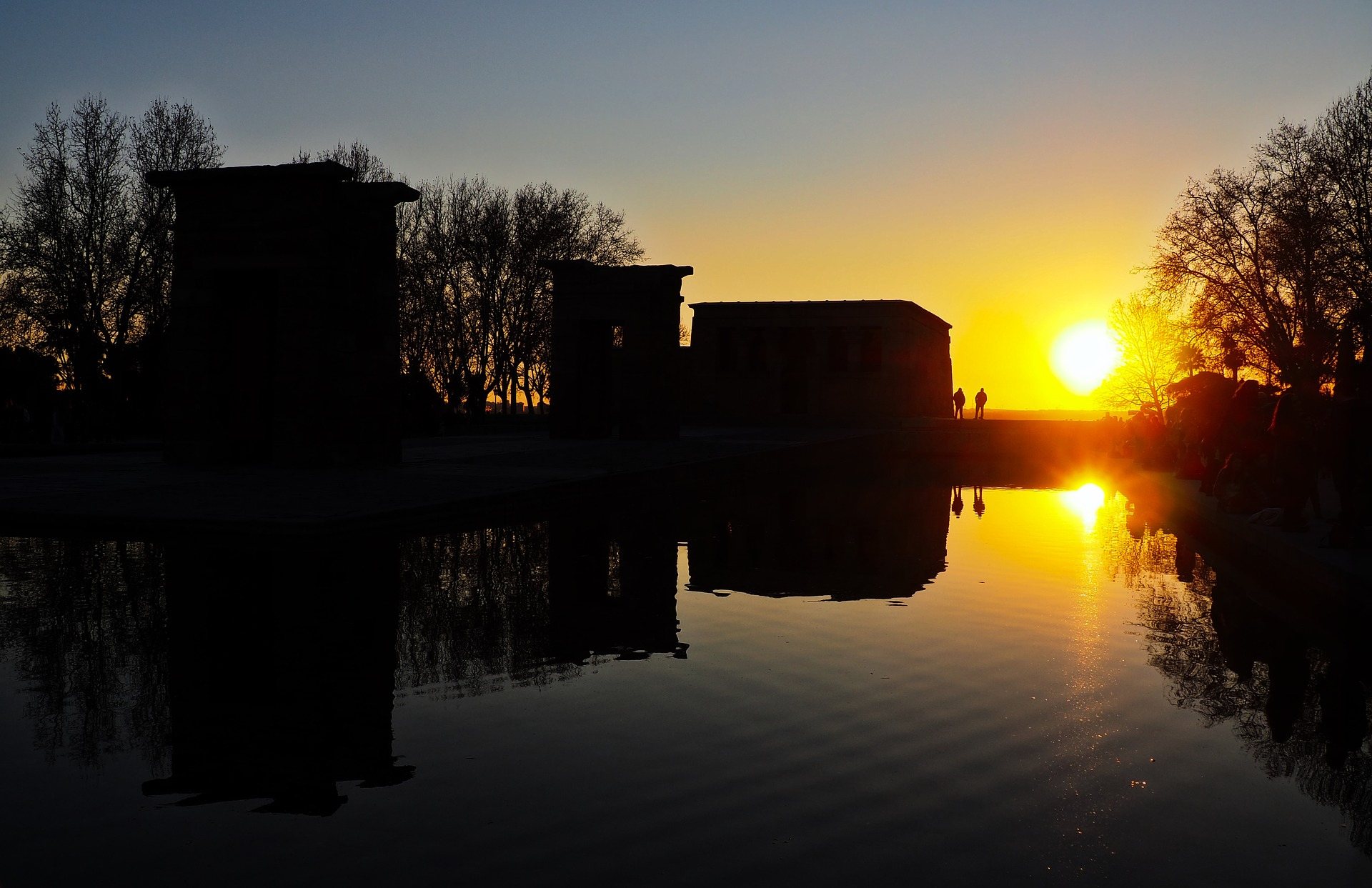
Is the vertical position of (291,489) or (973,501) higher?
(291,489)

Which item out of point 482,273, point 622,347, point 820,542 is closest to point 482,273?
point 482,273

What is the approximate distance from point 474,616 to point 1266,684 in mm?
4854

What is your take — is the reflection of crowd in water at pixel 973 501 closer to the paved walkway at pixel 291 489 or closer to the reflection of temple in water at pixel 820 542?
the reflection of temple in water at pixel 820 542

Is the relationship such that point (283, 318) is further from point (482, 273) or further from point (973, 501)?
point (482, 273)

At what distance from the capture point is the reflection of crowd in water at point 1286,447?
1070 cm

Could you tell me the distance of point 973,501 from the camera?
1866 centimetres

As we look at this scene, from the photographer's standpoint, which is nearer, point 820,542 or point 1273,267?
point 820,542

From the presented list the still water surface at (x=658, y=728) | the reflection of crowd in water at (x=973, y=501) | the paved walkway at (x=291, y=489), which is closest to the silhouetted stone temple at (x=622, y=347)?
the paved walkway at (x=291, y=489)

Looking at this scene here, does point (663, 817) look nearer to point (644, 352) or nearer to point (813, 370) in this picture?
point (644, 352)

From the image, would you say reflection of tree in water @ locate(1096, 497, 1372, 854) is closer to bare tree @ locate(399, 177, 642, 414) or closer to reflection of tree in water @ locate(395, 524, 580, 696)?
reflection of tree in water @ locate(395, 524, 580, 696)

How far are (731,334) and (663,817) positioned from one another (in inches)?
2558

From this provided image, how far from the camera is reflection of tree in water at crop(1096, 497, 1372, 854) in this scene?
15.5ft

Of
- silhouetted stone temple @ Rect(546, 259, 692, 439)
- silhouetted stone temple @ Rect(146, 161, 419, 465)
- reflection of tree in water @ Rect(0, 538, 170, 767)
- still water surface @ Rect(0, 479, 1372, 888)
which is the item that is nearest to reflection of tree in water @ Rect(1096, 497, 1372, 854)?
still water surface @ Rect(0, 479, 1372, 888)

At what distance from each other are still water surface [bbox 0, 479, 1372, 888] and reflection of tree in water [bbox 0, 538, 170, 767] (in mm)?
31
